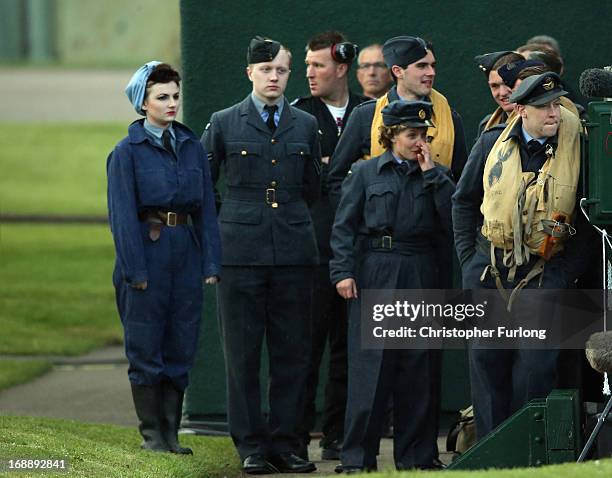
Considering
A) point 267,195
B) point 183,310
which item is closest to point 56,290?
point 183,310

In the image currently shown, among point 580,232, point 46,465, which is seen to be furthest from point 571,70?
point 46,465

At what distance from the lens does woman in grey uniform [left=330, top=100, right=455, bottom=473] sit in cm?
893

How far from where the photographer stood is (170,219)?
9.29 m

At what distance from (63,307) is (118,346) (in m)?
2.08

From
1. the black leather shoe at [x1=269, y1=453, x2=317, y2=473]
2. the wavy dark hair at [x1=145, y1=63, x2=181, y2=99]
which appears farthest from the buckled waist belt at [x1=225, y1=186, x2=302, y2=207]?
the black leather shoe at [x1=269, y1=453, x2=317, y2=473]

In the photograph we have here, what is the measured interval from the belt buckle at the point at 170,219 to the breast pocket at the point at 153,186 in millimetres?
72

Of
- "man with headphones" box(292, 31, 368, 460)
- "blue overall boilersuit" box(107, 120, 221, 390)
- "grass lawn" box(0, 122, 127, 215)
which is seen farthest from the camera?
"grass lawn" box(0, 122, 127, 215)

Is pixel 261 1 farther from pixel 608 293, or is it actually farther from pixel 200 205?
pixel 608 293

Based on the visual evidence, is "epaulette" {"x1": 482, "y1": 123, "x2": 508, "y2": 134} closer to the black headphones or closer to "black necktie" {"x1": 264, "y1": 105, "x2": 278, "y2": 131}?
"black necktie" {"x1": 264, "y1": 105, "x2": 278, "y2": 131}

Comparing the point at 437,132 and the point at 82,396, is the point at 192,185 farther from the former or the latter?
the point at 82,396

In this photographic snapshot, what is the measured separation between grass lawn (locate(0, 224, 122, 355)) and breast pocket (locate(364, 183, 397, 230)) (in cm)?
589

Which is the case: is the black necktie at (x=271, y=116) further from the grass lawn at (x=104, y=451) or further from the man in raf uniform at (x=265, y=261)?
the grass lawn at (x=104, y=451)

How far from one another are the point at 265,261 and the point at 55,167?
82.8ft

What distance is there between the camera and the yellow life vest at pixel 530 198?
27.1ft
